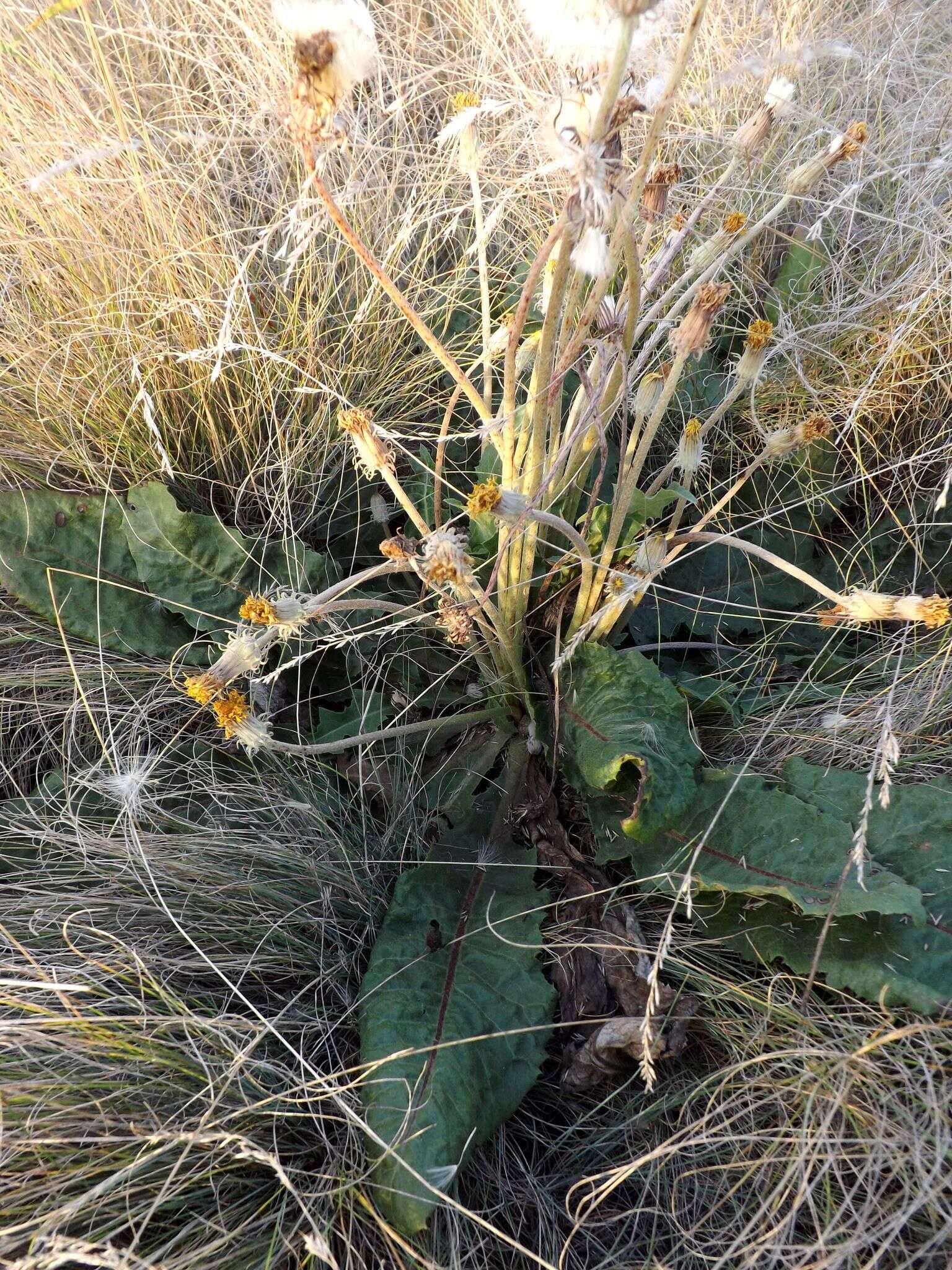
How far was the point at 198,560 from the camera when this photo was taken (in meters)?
1.48

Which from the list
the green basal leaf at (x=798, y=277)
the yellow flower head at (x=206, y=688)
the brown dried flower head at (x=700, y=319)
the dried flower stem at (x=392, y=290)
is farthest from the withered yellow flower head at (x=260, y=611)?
the green basal leaf at (x=798, y=277)

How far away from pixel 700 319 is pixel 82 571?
1.07 metres

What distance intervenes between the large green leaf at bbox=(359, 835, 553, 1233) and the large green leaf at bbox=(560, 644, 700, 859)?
0.19 meters

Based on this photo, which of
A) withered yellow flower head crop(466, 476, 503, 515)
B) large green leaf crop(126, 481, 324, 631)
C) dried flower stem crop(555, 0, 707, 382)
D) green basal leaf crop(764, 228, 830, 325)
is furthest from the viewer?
green basal leaf crop(764, 228, 830, 325)

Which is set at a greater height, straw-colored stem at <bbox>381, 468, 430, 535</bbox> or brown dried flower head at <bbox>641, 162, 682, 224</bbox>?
brown dried flower head at <bbox>641, 162, 682, 224</bbox>

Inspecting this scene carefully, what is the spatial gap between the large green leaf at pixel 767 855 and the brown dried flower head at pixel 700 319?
1.76ft

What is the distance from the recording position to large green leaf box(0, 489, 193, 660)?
1.49 metres

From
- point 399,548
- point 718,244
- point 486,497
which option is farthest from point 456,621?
point 718,244

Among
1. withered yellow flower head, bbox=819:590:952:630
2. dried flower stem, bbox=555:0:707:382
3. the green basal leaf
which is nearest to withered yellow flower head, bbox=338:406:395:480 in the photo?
dried flower stem, bbox=555:0:707:382

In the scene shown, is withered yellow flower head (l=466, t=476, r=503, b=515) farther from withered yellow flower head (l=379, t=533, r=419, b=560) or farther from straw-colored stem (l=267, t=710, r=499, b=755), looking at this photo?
straw-colored stem (l=267, t=710, r=499, b=755)

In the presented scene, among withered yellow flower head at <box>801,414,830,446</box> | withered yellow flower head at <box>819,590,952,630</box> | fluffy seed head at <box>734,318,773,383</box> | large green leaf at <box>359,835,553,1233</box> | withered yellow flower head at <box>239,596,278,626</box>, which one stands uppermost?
fluffy seed head at <box>734,318,773,383</box>

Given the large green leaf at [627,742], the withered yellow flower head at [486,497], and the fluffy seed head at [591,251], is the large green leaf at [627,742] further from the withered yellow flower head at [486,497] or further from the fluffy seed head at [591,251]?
the fluffy seed head at [591,251]

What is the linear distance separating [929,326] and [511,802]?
3.80ft

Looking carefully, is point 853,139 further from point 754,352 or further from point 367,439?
point 367,439
